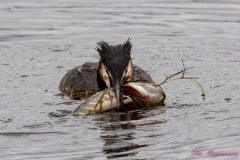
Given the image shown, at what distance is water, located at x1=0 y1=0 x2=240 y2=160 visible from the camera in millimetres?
8984

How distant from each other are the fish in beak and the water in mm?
571

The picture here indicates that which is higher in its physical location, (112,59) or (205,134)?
(112,59)

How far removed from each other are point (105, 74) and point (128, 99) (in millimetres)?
827

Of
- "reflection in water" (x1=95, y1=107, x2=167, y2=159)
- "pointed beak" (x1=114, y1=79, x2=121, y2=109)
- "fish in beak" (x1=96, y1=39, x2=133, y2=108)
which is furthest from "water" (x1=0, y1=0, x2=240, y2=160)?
"fish in beak" (x1=96, y1=39, x2=133, y2=108)

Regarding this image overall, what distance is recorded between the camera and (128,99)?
35.8ft

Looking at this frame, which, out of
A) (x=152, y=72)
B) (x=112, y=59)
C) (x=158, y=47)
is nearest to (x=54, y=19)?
(x=158, y=47)

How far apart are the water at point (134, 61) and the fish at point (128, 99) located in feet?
0.45

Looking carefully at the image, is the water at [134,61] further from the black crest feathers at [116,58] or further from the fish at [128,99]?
the black crest feathers at [116,58]

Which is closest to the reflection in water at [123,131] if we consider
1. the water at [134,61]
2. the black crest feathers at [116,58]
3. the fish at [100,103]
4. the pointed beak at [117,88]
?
the water at [134,61]

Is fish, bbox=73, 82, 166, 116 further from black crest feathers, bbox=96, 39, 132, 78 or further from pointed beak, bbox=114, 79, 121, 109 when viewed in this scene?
black crest feathers, bbox=96, 39, 132, 78

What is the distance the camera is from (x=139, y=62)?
14.4 metres

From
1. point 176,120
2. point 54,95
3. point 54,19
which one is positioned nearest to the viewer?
point 176,120

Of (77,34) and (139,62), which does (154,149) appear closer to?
(139,62)

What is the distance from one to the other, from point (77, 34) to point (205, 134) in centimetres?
799
